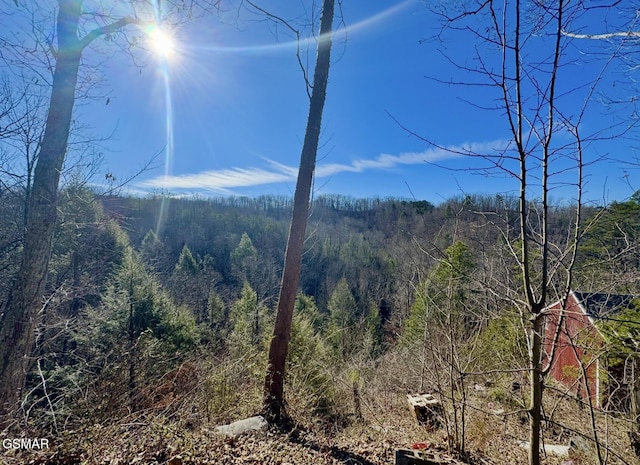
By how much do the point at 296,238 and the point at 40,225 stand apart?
8.41 ft

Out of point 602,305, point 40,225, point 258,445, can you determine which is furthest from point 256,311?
point 602,305

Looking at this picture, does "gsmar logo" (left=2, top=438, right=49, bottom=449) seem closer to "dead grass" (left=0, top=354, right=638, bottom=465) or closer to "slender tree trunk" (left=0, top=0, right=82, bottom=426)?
"dead grass" (left=0, top=354, right=638, bottom=465)

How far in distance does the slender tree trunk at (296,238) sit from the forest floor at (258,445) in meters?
0.40

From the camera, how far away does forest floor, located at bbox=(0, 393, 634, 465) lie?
2271 mm

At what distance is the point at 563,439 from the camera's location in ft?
16.5

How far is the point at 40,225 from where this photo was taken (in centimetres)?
291

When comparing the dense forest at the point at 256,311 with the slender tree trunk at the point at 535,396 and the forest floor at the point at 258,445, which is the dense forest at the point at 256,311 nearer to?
the slender tree trunk at the point at 535,396

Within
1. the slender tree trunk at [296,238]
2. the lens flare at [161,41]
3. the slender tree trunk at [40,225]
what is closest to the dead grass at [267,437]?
the slender tree trunk at [296,238]

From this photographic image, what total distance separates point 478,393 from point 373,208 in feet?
207

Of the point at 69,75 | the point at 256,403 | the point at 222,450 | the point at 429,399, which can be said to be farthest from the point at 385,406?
the point at 69,75

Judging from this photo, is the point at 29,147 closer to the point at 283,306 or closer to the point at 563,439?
the point at 283,306

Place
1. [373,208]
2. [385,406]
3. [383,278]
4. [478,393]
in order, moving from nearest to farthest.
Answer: [385,406], [478,393], [383,278], [373,208]

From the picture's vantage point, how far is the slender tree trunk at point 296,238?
372 cm

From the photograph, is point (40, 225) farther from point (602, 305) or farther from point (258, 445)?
point (602, 305)
